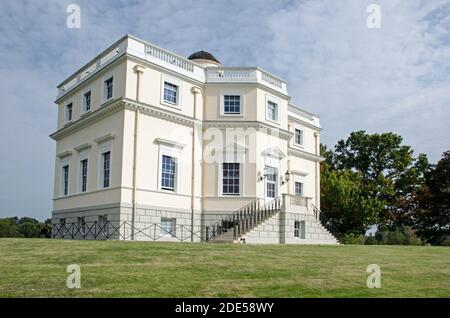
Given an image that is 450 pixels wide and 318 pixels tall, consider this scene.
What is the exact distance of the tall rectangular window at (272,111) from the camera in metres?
29.5

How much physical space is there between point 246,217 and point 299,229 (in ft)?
11.4

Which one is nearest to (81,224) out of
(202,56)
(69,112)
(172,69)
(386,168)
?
(69,112)

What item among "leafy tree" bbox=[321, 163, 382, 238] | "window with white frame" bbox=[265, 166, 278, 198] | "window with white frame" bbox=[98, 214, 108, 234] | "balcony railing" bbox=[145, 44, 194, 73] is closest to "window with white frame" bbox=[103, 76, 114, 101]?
"balcony railing" bbox=[145, 44, 194, 73]

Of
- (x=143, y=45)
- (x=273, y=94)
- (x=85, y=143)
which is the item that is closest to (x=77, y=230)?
(x=85, y=143)

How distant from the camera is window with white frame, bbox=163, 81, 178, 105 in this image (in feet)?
87.1

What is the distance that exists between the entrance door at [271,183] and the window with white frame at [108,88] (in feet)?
33.5

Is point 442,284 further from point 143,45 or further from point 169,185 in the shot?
point 143,45

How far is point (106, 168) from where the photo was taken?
1010 inches

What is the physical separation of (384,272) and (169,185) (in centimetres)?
1603

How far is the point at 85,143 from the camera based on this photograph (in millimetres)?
27641

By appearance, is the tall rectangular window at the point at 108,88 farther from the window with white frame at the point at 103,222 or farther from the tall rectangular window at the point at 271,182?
the tall rectangular window at the point at 271,182

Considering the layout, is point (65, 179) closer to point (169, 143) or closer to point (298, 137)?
point (169, 143)

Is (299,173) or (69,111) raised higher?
(69,111)

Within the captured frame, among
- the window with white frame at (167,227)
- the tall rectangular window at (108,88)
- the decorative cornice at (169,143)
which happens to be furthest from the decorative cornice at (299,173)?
the tall rectangular window at (108,88)
